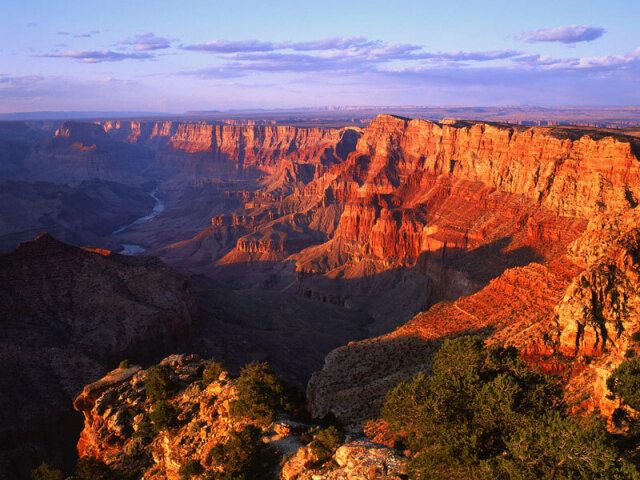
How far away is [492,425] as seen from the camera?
58.6ft

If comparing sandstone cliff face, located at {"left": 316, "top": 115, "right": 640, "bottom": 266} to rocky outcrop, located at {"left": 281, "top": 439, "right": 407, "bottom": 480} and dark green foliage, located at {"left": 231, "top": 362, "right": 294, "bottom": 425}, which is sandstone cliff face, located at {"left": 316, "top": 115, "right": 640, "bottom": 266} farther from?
rocky outcrop, located at {"left": 281, "top": 439, "right": 407, "bottom": 480}

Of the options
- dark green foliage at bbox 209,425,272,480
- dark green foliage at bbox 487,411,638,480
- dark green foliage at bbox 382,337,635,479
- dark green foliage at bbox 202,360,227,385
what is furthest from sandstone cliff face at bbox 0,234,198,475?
dark green foliage at bbox 487,411,638,480

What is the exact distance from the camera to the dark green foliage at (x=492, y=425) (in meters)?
14.3

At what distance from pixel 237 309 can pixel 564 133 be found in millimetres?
67086

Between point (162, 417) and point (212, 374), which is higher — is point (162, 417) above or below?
below

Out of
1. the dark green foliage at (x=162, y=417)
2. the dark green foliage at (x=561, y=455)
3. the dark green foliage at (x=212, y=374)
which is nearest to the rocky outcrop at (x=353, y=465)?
the dark green foliage at (x=561, y=455)

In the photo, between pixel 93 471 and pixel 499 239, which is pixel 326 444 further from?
pixel 499 239

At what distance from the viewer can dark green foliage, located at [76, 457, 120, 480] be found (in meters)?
24.5

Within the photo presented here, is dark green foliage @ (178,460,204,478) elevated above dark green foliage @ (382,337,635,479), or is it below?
below

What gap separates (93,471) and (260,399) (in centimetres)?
929

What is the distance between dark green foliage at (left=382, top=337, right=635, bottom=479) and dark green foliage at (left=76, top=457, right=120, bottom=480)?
14507mm

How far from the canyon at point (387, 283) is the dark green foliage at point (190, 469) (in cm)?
798

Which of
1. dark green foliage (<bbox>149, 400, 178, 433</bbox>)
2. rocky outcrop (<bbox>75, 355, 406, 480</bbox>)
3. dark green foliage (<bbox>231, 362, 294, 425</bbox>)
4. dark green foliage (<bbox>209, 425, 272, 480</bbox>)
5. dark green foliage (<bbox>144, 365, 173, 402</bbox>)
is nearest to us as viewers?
rocky outcrop (<bbox>75, 355, 406, 480</bbox>)

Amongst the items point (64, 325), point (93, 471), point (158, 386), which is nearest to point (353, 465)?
point (158, 386)
